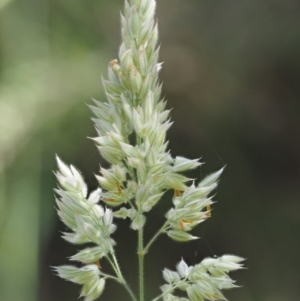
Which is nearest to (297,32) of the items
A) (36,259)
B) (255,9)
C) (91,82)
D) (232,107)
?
(255,9)

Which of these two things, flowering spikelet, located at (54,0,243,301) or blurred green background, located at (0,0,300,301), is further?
blurred green background, located at (0,0,300,301)

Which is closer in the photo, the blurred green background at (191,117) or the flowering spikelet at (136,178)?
the flowering spikelet at (136,178)

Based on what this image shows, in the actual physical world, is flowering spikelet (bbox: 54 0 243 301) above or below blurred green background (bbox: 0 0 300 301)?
below

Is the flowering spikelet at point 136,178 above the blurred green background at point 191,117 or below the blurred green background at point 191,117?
below

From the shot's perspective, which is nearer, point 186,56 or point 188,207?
point 188,207

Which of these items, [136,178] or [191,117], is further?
[191,117]

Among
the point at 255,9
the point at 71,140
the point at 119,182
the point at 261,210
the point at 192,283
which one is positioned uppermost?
the point at 255,9

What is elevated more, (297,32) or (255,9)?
(255,9)

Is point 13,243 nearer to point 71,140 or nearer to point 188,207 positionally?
point 71,140
